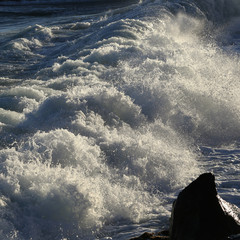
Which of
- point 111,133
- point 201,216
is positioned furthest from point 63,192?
point 111,133

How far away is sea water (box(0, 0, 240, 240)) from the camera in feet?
15.5

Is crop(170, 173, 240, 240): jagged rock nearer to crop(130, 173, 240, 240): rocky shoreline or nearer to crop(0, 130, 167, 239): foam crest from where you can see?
crop(130, 173, 240, 240): rocky shoreline


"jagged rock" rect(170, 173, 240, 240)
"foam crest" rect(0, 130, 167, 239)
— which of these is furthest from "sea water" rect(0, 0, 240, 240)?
"jagged rock" rect(170, 173, 240, 240)

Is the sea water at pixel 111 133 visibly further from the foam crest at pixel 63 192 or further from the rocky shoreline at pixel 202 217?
the rocky shoreline at pixel 202 217

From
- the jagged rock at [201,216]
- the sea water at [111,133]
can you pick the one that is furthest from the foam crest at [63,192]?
the jagged rock at [201,216]

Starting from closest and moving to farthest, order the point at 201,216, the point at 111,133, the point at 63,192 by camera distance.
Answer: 1. the point at 201,216
2. the point at 63,192
3. the point at 111,133

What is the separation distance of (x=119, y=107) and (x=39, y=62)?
6.14 m

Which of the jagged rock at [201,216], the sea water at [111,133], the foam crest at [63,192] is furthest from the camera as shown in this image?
the sea water at [111,133]

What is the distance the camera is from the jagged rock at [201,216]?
3.77 metres

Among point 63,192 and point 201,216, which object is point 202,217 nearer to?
point 201,216

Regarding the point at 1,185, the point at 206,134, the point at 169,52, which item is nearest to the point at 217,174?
the point at 206,134

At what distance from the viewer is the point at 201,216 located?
3.82 m

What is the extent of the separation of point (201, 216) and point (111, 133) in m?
3.13

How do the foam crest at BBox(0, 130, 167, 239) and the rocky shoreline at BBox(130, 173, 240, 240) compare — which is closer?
the rocky shoreline at BBox(130, 173, 240, 240)
